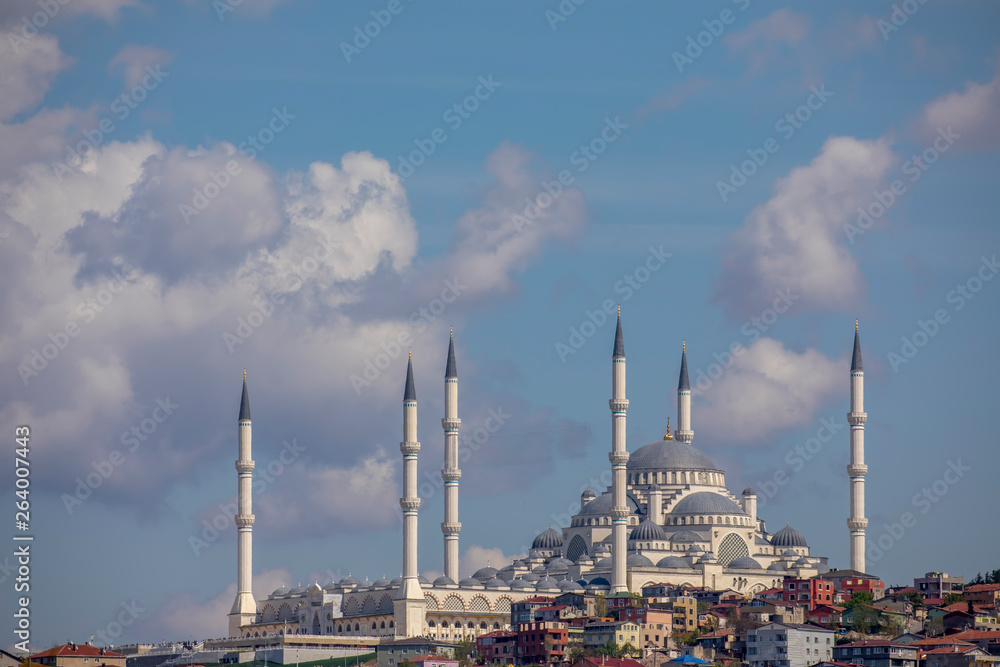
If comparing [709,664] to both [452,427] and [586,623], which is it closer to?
[586,623]

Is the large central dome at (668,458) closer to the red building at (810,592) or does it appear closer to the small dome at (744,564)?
the small dome at (744,564)

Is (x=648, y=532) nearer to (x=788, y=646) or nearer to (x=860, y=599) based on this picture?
(x=860, y=599)

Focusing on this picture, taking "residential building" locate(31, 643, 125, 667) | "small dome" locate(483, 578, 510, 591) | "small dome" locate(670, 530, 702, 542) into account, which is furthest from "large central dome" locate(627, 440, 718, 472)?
"residential building" locate(31, 643, 125, 667)

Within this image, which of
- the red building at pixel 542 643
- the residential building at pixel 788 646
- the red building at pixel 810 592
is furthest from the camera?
the red building at pixel 810 592

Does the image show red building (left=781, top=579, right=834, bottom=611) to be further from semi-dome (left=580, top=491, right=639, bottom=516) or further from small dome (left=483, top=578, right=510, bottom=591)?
semi-dome (left=580, top=491, right=639, bottom=516)

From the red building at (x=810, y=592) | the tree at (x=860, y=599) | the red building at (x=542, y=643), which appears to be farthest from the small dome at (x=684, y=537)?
the red building at (x=542, y=643)

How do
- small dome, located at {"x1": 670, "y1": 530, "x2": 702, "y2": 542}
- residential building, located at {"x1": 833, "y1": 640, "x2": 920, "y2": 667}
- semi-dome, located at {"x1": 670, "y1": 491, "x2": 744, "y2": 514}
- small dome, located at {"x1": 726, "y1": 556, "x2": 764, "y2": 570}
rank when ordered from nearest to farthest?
1. residential building, located at {"x1": 833, "y1": 640, "x2": 920, "y2": 667}
2. small dome, located at {"x1": 726, "y1": 556, "x2": 764, "y2": 570}
3. small dome, located at {"x1": 670, "y1": 530, "x2": 702, "y2": 542}
4. semi-dome, located at {"x1": 670, "y1": 491, "x2": 744, "y2": 514}
